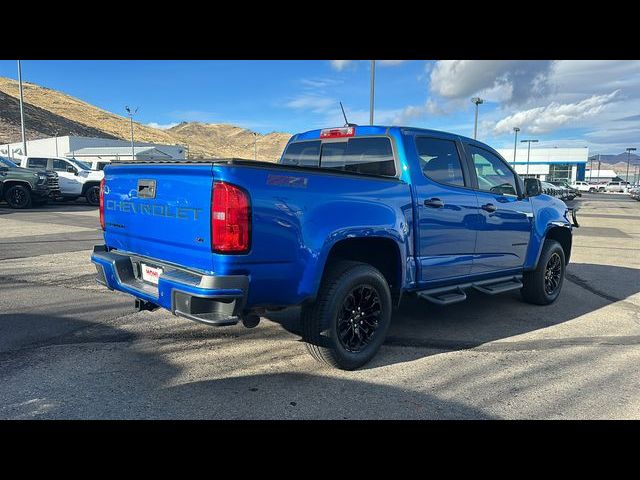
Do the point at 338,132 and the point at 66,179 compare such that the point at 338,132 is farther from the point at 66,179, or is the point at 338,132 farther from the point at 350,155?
the point at 66,179

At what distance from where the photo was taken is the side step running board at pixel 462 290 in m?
4.43

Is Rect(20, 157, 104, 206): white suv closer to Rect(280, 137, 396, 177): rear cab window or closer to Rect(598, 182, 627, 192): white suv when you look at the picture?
Rect(280, 137, 396, 177): rear cab window

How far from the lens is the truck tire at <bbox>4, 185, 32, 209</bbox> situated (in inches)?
663

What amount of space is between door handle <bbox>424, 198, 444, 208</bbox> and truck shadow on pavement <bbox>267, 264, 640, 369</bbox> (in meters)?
0.89

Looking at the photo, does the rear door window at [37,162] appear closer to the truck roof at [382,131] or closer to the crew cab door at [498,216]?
the truck roof at [382,131]

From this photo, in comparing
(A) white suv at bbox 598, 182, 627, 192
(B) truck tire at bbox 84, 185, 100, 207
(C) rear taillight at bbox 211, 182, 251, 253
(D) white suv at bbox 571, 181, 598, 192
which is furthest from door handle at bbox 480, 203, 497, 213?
(A) white suv at bbox 598, 182, 627, 192

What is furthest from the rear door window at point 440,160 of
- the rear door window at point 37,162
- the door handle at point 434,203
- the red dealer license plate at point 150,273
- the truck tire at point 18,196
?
the rear door window at point 37,162

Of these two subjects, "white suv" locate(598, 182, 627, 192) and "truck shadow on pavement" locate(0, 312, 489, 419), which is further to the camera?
"white suv" locate(598, 182, 627, 192)

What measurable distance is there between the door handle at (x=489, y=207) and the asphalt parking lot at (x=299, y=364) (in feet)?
4.15

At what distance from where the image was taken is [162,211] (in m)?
3.46

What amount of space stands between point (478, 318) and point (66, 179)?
1834cm

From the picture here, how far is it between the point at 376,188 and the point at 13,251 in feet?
26.1
